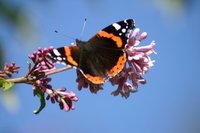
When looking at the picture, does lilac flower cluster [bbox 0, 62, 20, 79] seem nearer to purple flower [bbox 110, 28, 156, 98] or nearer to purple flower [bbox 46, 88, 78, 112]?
purple flower [bbox 46, 88, 78, 112]

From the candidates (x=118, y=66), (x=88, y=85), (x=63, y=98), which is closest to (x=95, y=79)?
(x=88, y=85)

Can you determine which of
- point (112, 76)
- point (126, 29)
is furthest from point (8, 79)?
point (126, 29)

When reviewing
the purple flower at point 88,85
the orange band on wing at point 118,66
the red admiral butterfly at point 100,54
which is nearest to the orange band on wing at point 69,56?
the red admiral butterfly at point 100,54

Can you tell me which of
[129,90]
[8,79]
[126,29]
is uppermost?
[126,29]

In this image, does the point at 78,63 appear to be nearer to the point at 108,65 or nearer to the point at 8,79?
the point at 108,65

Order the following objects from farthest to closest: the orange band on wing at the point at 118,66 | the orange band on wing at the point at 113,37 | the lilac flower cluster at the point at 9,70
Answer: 1. the orange band on wing at the point at 113,37
2. the orange band on wing at the point at 118,66
3. the lilac flower cluster at the point at 9,70

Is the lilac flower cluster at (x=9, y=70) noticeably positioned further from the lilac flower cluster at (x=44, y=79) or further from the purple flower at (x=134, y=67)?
the purple flower at (x=134, y=67)
